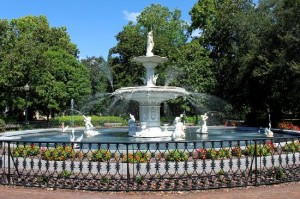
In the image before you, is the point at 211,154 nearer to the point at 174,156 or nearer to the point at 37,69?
the point at 174,156

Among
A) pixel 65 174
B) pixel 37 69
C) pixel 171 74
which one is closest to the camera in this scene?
pixel 65 174

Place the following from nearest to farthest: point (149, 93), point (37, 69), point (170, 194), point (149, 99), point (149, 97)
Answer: point (170, 194) < point (149, 93) < point (149, 97) < point (149, 99) < point (37, 69)

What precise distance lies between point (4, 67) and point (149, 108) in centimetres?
1837

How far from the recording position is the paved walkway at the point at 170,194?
8.60 meters

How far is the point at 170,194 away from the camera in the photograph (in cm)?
888

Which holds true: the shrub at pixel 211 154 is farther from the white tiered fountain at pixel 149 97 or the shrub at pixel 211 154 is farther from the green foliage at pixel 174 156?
the white tiered fountain at pixel 149 97

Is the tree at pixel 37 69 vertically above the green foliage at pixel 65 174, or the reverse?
the tree at pixel 37 69

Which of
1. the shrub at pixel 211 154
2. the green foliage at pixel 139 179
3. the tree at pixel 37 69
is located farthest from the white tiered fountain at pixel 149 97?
the tree at pixel 37 69

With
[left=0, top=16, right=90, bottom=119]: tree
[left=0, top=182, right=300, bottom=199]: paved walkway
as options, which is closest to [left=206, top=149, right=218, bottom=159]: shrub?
[left=0, top=182, right=300, bottom=199]: paved walkway

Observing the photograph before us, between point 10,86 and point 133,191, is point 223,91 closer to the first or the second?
point 10,86

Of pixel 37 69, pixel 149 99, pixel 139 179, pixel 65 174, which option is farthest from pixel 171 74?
pixel 139 179

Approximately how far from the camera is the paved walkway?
860cm

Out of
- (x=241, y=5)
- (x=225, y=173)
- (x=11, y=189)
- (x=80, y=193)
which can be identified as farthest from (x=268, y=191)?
(x=241, y=5)

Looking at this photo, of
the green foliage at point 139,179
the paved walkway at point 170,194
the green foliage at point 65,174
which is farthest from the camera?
the green foliage at point 65,174
